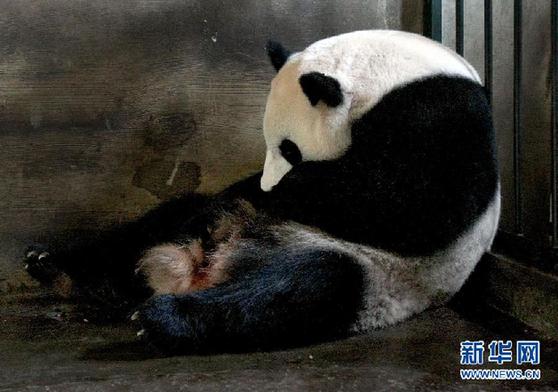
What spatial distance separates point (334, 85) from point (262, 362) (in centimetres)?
111

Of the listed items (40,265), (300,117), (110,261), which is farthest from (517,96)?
(40,265)

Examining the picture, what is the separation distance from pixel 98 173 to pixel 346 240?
139 centimetres

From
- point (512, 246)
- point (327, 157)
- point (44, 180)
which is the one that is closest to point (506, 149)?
point (512, 246)

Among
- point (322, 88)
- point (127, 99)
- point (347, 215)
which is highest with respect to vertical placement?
point (322, 88)

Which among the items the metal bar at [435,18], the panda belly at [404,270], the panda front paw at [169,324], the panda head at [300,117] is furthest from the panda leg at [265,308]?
the metal bar at [435,18]

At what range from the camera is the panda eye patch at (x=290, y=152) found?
324cm

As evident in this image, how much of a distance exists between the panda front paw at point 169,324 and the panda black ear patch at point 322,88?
977 millimetres

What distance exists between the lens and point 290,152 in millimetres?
3260

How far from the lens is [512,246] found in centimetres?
326

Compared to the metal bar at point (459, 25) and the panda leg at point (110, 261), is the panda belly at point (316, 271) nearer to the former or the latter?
the panda leg at point (110, 261)

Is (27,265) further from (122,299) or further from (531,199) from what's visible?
(531,199)

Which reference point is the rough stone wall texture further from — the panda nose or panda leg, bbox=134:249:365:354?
panda leg, bbox=134:249:365:354

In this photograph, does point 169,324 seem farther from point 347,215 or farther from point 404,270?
point 404,270

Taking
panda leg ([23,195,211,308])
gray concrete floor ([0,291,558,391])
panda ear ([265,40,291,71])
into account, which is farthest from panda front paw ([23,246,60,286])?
panda ear ([265,40,291,71])
